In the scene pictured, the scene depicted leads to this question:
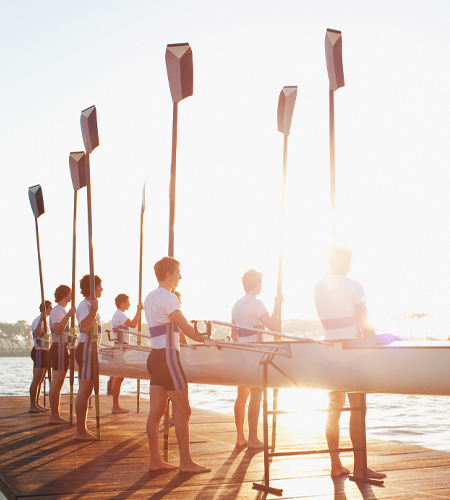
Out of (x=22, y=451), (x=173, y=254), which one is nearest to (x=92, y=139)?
(x=173, y=254)

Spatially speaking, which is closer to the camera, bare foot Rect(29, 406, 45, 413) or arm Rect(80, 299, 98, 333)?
arm Rect(80, 299, 98, 333)

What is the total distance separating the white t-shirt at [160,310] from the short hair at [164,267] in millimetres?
88

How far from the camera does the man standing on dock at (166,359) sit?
4125 mm

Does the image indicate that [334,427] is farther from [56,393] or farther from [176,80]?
[56,393]

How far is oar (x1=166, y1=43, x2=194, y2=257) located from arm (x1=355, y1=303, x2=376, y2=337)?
2024 mm

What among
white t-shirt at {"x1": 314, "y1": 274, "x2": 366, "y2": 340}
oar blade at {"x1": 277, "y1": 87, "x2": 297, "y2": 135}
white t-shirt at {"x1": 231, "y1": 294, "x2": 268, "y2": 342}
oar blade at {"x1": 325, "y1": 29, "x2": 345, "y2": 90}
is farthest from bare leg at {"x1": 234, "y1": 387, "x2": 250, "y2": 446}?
oar blade at {"x1": 325, "y1": 29, "x2": 345, "y2": 90}

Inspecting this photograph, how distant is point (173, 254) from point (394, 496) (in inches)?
103

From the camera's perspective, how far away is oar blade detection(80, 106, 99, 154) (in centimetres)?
625

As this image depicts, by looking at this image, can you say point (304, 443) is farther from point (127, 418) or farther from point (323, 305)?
point (127, 418)

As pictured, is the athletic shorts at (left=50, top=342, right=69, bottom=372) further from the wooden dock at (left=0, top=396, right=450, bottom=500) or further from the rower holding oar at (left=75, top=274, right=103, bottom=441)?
the rower holding oar at (left=75, top=274, right=103, bottom=441)

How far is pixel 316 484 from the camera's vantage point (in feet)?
12.9

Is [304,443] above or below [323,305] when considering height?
below

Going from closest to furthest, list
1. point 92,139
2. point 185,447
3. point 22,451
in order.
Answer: point 185,447, point 22,451, point 92,139

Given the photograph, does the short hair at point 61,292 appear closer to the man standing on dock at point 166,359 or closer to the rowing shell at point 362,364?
the man standing on dock at point 166,359
